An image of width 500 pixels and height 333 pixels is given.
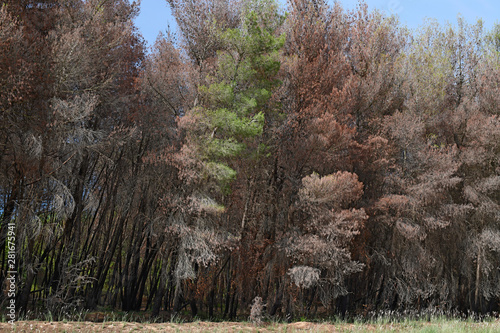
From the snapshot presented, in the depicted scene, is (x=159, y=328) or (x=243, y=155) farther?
(x=243, y=155)

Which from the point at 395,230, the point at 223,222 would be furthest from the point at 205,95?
the point at 395,230

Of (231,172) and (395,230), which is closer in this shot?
(231,172)

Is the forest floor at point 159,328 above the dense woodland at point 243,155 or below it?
below

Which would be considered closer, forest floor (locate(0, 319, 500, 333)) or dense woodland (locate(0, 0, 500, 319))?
forest floor (locate(0, 319, 500, 333))

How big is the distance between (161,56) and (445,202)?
46.3 ft

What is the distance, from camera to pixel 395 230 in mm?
17797

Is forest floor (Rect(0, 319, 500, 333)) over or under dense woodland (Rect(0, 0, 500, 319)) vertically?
under

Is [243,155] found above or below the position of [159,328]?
above

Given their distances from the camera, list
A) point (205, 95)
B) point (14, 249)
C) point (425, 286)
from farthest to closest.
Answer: point (425, 286), point (205, 95), point (14, 249)

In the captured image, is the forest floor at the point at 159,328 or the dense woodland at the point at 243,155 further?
the dense woodland at the point at 243,155

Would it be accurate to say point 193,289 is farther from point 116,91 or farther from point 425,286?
point 425,286

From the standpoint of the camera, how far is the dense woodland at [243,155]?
12.0m

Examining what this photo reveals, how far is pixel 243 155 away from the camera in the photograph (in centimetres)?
1464

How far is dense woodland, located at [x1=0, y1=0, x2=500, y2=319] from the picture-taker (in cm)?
1200
